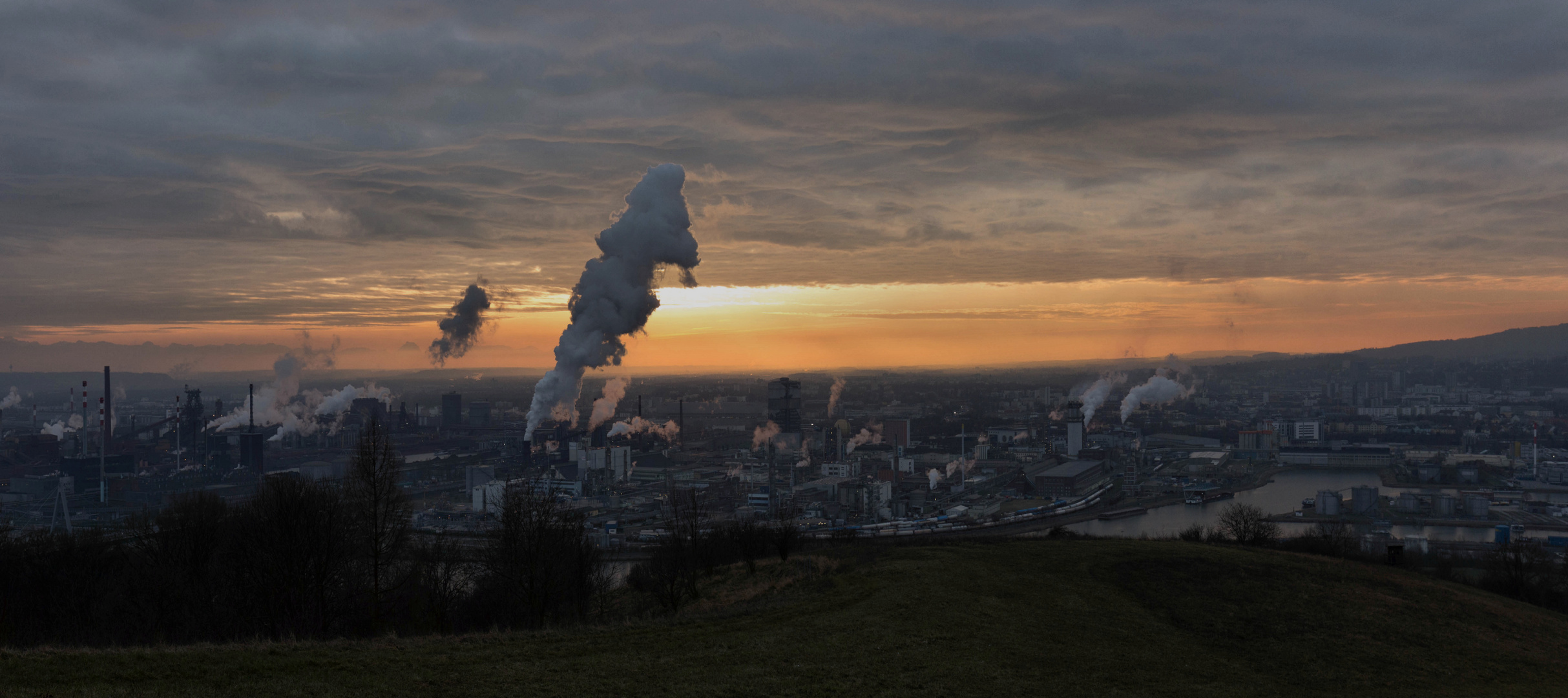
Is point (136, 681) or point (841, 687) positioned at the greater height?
point (136, 681)

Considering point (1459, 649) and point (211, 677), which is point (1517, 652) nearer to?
point (1459, 649)

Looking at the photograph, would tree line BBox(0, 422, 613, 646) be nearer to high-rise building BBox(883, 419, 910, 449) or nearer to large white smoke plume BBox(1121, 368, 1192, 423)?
high-rise building BBox(883, 419, 910, 449)

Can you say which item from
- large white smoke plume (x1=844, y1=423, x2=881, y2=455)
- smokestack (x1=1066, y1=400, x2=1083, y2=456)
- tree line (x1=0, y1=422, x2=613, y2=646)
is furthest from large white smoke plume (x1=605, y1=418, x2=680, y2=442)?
tree line (x1=0, y1=422, x2=613, y2=646)

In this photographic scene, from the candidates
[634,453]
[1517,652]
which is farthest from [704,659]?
[634,453]

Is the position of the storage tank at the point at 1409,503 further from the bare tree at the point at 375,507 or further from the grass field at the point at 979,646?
the bare tree at the point at 375,507

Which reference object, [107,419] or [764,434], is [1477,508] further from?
[107,419]

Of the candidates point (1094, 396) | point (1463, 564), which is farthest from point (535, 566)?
point (1094, 396)
